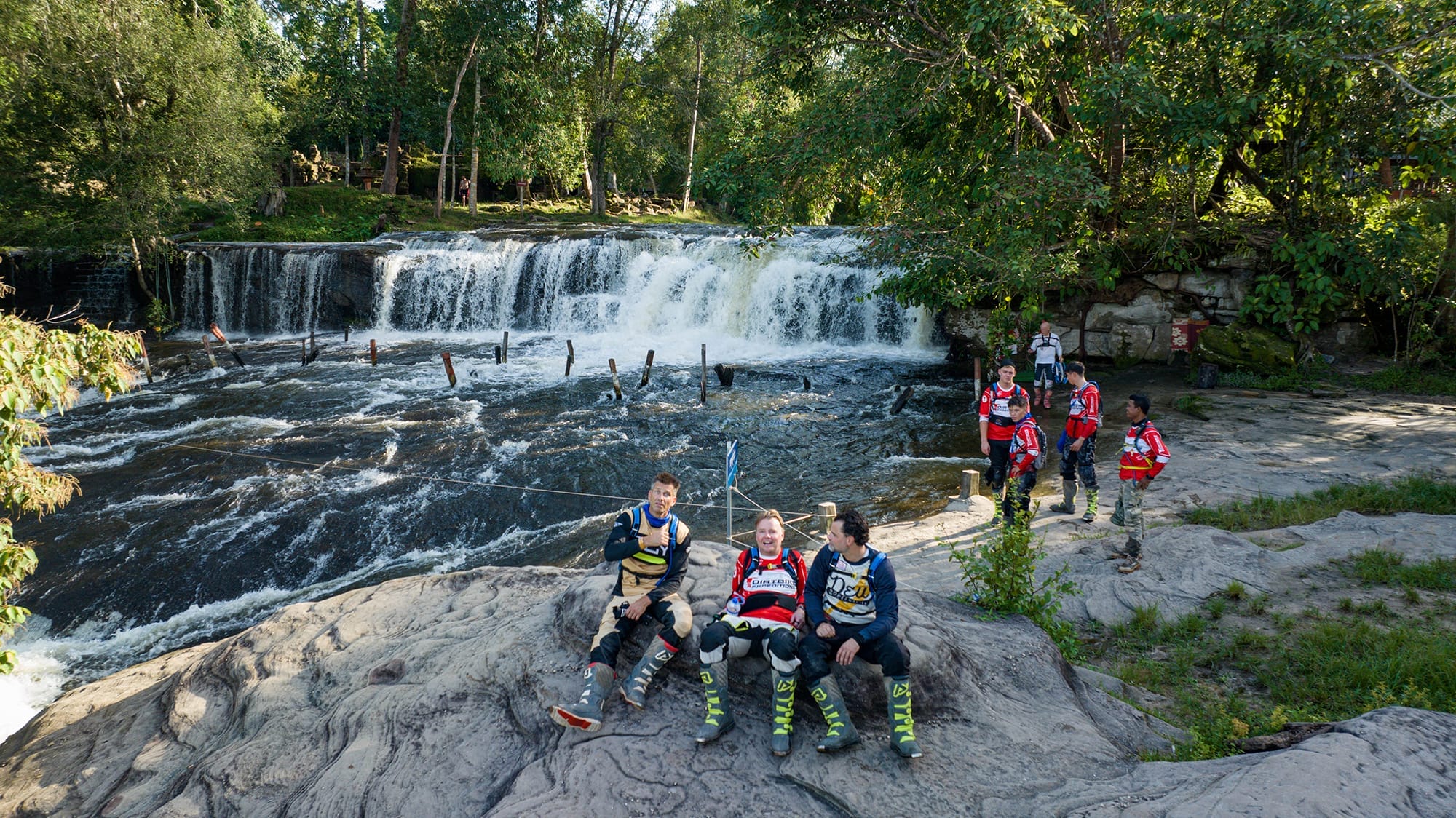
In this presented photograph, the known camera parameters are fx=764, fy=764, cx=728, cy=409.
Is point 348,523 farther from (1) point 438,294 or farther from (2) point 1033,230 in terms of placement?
(1) point 438,294

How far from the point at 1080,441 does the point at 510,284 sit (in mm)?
21054

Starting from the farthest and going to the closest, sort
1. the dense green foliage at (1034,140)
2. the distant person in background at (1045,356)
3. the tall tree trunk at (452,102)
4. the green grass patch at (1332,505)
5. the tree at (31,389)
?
the tall tree trunk at (452,102) → the distant person in background at (1045,356) → the dense green foliage at (1034,140) → the green grass patch at (1332,505) → the tree at (31,389)

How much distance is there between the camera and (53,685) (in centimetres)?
802

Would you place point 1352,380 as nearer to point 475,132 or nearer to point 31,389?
point 31,389

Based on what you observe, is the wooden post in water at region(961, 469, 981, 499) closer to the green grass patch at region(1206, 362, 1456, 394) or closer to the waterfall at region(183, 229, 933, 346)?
the green grass patch at region(1206, 362, 1456, 394)

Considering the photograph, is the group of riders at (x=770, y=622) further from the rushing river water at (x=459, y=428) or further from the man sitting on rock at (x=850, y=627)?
the rushing river water at (x=459, y=428)

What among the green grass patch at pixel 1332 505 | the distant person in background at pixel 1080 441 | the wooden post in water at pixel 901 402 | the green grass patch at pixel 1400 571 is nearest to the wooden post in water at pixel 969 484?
the distant person in background at pixel 1080 441

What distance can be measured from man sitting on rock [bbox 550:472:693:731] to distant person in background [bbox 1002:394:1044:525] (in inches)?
177

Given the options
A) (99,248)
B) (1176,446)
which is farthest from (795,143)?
(99,248)

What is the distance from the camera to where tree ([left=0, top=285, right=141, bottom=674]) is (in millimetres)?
5211

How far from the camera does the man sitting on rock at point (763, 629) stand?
434 cm

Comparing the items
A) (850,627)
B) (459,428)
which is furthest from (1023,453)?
(459,428)

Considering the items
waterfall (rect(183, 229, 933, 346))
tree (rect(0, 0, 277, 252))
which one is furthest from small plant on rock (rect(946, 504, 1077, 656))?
tree (rect(0, 0, 277, 252))

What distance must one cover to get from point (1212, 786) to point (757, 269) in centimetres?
2090
